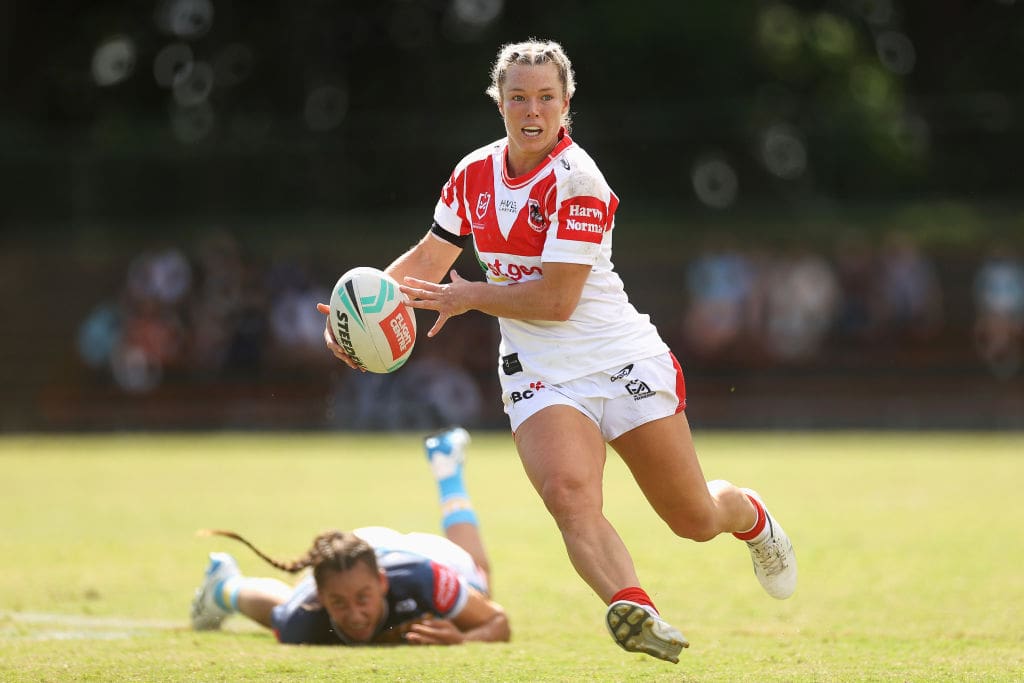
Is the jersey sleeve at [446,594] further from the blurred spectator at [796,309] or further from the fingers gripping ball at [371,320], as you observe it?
the blurred spectator at [796,309]

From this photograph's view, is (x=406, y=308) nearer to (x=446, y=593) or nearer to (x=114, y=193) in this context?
(x=446, y=593)

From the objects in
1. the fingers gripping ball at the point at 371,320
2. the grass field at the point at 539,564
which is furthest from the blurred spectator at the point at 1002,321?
the fingers gripping ball at the point at 371,320

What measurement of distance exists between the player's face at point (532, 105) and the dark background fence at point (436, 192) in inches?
632

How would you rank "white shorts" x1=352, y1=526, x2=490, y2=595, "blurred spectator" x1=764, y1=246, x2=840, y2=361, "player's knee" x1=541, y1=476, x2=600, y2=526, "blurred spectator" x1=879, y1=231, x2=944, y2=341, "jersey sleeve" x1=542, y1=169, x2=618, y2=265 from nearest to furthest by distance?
"player's knee" x1=541, y1=476, x2=600, y2=526 < "jersey sleeve" x1=542, y1=169, x2=618, y2=265 < "white shorts" x1=352, y1=526, x2=490, y2=595 < "blurred spectator" x1=764, y1=246, x2=840, y2=361 < "blurred spectator" x1=879, y1=231, x2=944, y2=341

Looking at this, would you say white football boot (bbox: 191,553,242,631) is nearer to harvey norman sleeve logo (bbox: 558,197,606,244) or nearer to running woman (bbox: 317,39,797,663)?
running woman (bbox: 317,39,797,663)

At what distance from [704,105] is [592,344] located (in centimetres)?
2028

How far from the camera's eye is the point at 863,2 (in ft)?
105

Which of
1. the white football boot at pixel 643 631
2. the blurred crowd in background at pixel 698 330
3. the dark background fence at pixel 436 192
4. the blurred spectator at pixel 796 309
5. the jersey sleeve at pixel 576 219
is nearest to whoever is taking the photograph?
the white football boot at pixel 643 631

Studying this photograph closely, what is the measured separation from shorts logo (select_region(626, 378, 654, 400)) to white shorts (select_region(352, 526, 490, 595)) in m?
1.85

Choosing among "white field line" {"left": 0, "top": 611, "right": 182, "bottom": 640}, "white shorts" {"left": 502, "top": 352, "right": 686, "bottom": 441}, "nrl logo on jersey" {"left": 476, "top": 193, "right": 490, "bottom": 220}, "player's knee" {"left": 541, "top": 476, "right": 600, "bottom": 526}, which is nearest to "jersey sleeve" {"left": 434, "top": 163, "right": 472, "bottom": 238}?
"nrl logo on jersey" {"left": 476, "top": 193, "right": 490, "bottom": 220}

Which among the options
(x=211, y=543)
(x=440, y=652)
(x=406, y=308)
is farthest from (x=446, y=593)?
(x=211, y=543)

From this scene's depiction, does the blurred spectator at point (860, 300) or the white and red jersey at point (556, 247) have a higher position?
the blurred spectator at point (860, 300)

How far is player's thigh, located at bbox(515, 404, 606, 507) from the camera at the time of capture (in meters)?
5.84

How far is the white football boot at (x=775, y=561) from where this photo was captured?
285 inches
